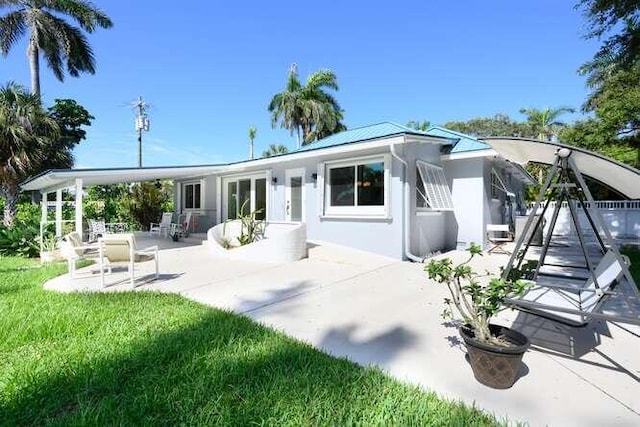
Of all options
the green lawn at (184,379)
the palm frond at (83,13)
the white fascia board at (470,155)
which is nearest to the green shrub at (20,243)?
the green lawn at (184,379)

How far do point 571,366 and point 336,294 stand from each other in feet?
11.5

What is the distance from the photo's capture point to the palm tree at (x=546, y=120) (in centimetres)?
3216

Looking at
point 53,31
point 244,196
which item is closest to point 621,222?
point 244,196

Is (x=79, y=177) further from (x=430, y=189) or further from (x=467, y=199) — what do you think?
(x=467, y=199)

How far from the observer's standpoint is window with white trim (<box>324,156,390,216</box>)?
983cm

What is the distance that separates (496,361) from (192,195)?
16957mm

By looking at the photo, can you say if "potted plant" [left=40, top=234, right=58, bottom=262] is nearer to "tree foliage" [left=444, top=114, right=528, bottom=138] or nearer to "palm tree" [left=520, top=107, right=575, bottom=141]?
"palm tree" [left=520, top=107, right=575, bottom=141]

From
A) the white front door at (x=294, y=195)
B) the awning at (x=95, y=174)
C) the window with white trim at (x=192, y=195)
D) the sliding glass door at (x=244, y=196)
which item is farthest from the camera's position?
the window with white trim at (x=192, y=195)

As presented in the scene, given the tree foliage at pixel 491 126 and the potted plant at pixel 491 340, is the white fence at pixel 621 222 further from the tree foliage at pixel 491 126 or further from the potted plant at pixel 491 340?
the tree foliage at pixel 491 126

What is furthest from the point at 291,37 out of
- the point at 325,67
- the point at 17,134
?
the point at 17,134

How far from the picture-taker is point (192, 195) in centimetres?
1770

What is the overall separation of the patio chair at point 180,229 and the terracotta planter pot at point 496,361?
45.0 ft

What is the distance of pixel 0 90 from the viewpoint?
56.4ft

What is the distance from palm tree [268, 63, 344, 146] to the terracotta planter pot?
85.7 feet
